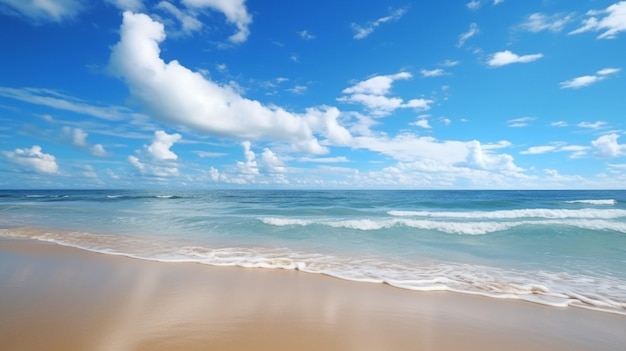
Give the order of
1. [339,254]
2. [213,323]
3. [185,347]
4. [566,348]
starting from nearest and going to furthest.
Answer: [185,347]
[566,348]
[213,323]
[339,254]

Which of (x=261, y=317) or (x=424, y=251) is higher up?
(x=261, y=317)

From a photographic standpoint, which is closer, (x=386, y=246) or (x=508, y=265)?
(x=508, y=265)

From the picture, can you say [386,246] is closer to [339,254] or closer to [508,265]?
[339,254]

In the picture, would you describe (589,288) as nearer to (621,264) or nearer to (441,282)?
(441,282)

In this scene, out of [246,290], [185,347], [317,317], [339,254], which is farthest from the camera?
[339,254]

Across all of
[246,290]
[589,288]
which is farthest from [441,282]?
[246,290]

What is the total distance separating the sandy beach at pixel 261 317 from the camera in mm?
3037

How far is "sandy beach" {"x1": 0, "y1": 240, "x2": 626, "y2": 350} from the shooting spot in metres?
3.04

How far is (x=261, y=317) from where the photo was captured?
11.9 ft

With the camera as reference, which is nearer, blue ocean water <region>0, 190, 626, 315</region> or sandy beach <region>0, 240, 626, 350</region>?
sandy beach <region>0, 240, 626, 350</region>

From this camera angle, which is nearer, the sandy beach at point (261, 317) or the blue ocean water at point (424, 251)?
the sandy beach at point (261, 317)

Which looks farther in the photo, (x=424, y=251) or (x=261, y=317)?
(x=424, y=251)

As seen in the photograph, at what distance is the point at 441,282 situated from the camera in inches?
211

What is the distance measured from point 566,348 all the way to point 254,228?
37.0ft
